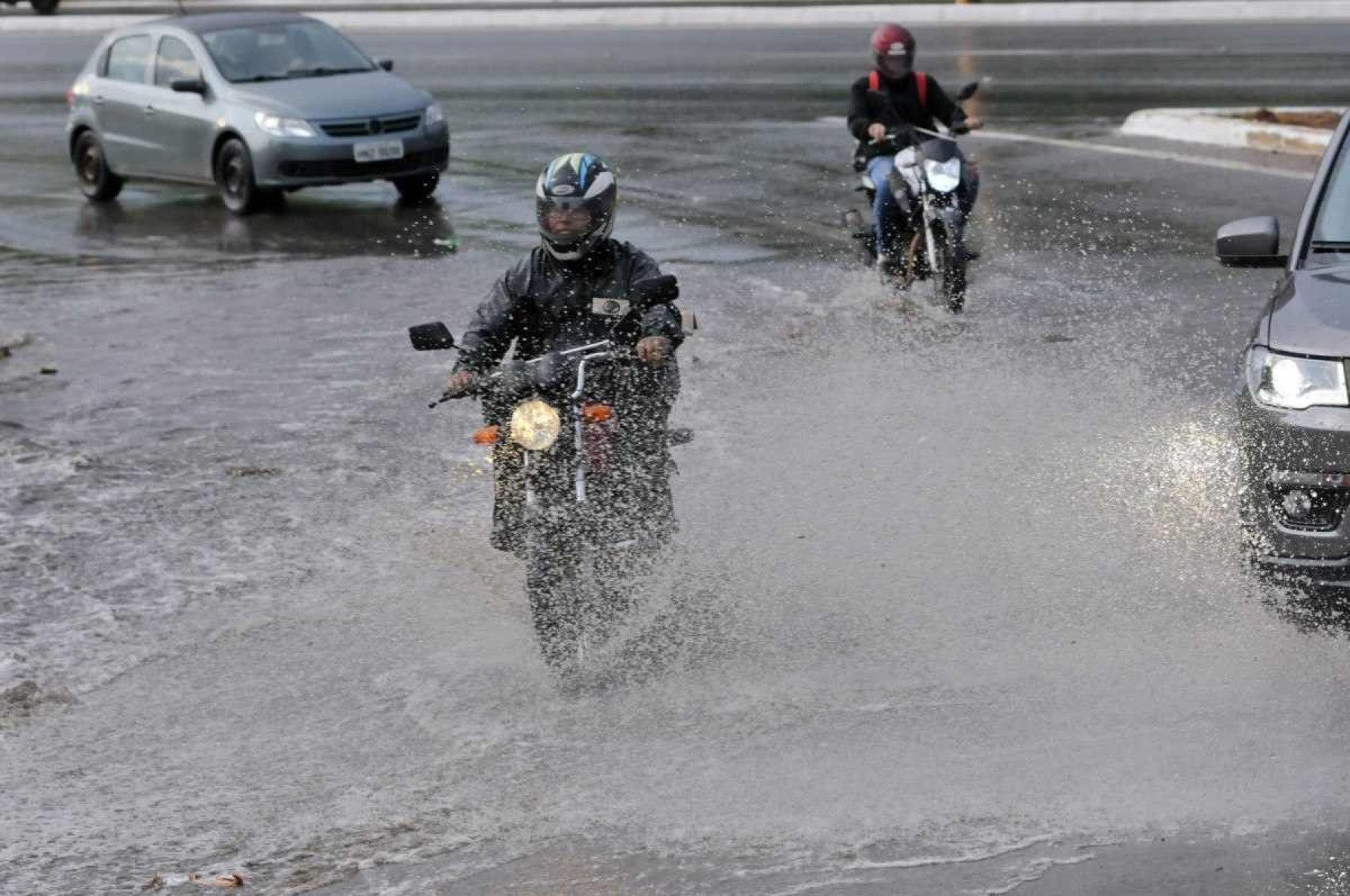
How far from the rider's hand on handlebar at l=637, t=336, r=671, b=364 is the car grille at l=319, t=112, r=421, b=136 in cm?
1216

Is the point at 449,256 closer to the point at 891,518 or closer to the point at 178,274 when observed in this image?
the point at 178,274

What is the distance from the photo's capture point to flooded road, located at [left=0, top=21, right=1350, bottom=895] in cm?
614

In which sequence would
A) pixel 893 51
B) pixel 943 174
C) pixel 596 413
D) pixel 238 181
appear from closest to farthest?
pixel 596 413
pixel 943 174
pixel 893 51
pixel 238 181

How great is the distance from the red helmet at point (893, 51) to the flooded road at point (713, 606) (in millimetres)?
1361

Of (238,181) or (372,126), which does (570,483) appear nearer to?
(372,126)

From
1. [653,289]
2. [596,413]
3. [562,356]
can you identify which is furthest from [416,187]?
[596,413]

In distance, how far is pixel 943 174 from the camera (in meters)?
14.4

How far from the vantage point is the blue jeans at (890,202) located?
573 inches

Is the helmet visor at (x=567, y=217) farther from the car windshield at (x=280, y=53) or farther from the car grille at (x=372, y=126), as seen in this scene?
the car windshield at (x=280, y=53)

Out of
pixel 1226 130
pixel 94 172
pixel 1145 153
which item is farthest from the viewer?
pixel 94 172

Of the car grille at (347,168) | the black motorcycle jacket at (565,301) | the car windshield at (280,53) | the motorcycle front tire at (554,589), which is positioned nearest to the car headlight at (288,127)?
the car grille at (347,168)

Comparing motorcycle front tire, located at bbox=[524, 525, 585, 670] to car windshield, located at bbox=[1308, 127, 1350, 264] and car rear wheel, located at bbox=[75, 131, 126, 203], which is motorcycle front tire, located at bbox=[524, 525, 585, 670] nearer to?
car windshield, located at bbox=[1308, 127, 1350, 264]

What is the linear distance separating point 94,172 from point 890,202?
945cm

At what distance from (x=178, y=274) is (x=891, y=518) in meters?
8.54
